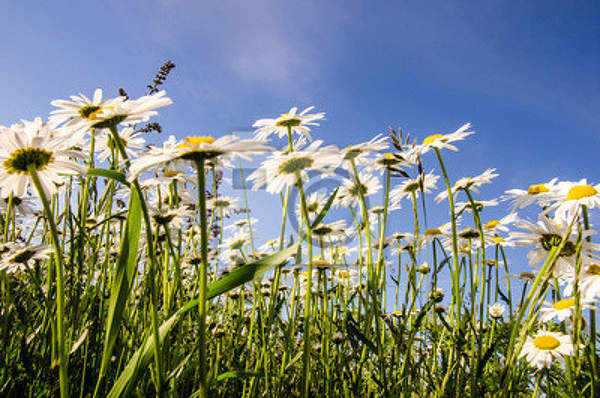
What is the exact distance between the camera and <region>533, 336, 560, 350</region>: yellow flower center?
167cm

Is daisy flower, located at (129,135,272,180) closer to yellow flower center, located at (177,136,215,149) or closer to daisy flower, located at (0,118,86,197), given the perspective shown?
yellow flower center, located at (177,136,215,149)

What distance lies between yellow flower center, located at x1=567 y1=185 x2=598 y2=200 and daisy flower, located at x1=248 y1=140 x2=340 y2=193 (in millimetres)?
773

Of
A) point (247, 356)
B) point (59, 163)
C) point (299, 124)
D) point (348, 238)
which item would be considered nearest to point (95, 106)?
point (59, 163)

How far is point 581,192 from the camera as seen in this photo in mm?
1202

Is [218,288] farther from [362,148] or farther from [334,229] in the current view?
[334,229]

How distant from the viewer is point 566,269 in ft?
3.91

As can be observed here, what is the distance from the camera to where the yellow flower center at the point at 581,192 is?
1185 mm

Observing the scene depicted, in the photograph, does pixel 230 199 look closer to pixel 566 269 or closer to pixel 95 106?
pixel 95 106

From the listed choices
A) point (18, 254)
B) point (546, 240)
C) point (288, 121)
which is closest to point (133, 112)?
point (288, 121)

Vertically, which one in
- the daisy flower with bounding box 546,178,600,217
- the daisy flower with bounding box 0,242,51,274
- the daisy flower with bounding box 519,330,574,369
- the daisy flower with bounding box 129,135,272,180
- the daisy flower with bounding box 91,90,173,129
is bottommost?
the daisy flower with bounding box 519,330,574,369

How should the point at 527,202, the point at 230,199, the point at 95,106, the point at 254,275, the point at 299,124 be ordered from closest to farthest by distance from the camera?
the point at 254,275
the point at 95,106
the point at 527,202
the point at 299,124
the point at 230,199

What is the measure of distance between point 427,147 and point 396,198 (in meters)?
0.66

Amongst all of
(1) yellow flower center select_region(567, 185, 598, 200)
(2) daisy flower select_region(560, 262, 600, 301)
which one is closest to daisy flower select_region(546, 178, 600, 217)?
(1) yellow flower center select_region(567, 185, 598, 200)

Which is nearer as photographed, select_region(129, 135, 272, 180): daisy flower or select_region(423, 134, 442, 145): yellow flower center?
select_region(129, 135, 272, 180): daisy flower
